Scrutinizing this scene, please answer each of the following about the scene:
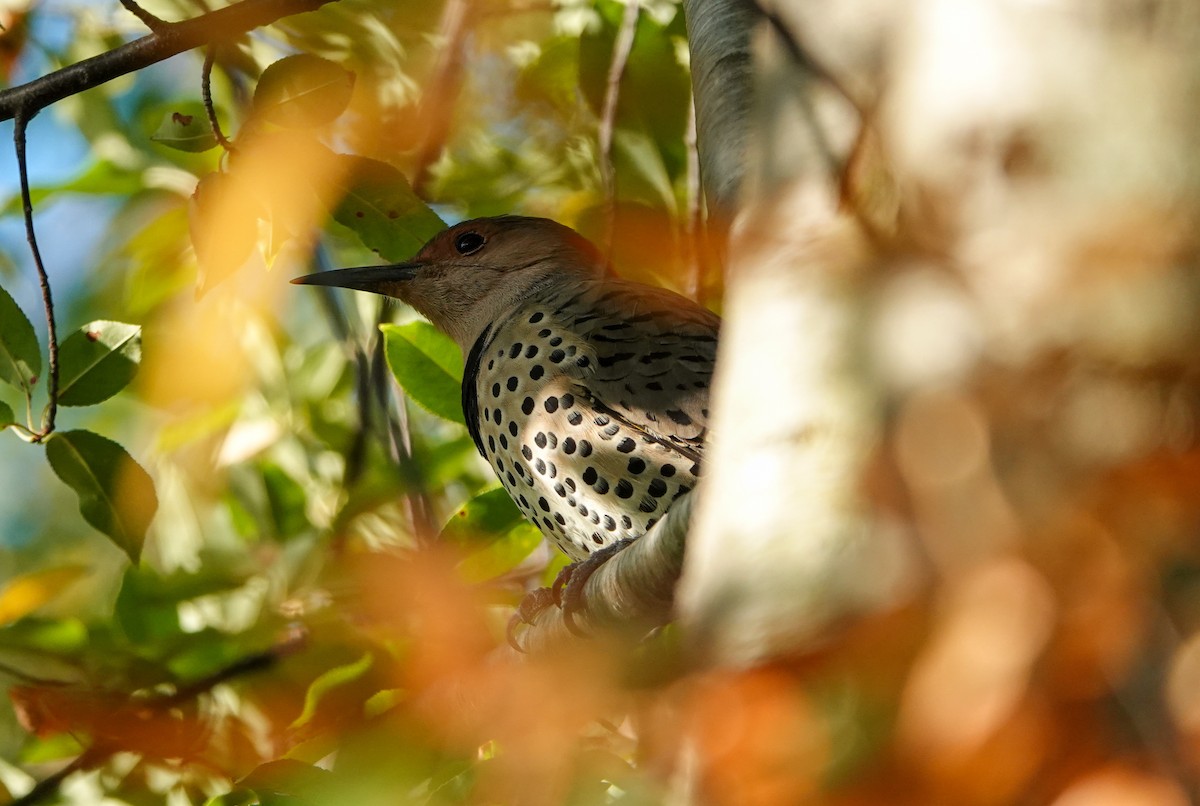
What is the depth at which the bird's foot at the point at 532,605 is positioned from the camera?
2.77m

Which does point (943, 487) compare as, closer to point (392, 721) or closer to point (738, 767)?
→ point (738, 767)

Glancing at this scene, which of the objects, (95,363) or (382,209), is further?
(382,209)

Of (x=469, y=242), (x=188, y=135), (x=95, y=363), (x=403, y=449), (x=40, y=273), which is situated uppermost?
(x=188, y=135)

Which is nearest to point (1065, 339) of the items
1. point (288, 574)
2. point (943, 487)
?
point (943, 487)

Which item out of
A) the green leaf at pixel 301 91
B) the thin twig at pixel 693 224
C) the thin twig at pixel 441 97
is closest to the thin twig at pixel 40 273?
the green leaf at pixel 301 91

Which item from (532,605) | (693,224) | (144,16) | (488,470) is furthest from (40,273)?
(488,470)

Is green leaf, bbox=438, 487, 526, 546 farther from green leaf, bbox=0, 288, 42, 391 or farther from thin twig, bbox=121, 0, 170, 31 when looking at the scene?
thin twig, bbox=121, 0, 170, 31

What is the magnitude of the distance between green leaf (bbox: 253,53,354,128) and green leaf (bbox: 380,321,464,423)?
2.64 ft

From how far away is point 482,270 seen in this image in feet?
12.5

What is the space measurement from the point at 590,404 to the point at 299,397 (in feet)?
4.13

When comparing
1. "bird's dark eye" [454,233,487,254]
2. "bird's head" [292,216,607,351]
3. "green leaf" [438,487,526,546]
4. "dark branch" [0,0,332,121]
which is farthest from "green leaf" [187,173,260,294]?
"bird's dark eye" [454,233,487,254]

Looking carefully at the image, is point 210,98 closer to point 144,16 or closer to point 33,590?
point 144,16

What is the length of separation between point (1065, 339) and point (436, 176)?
306 cm

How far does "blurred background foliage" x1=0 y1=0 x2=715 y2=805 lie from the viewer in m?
2.44
